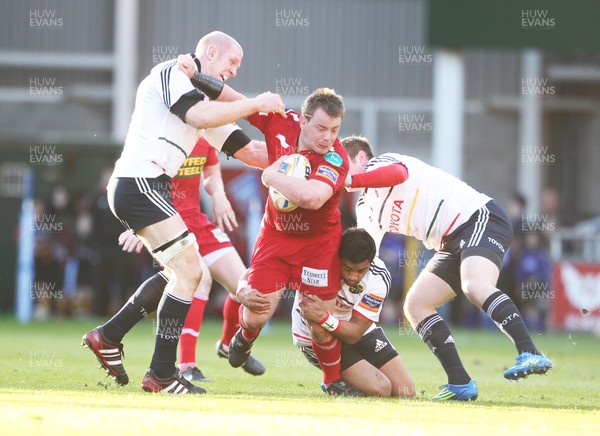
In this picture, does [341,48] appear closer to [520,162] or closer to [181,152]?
[520,162]

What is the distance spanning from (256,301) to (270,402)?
1.14 m

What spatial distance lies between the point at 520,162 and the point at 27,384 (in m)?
17.1

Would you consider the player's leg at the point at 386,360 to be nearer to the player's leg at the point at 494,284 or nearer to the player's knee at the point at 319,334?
the player's knee at the point at 319,334

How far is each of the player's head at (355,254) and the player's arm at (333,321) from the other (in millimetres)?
267

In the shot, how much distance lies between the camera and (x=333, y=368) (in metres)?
7.93

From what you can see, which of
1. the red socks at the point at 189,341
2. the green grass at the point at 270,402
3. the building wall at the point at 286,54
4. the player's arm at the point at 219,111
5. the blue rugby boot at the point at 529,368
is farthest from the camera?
the building wall at the point at 286,54

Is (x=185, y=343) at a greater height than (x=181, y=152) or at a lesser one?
lesser

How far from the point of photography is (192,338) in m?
9.01

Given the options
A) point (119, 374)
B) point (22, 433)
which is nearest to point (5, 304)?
point (119, 374)

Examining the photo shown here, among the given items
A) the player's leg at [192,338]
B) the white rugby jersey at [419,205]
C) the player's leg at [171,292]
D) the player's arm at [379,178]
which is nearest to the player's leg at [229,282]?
the player's leg at [192,338]

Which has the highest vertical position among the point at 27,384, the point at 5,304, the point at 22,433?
the point at 22,433

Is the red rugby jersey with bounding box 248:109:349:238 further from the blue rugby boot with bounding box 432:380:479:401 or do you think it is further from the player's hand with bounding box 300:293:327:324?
the blue rugby boot with bounding box 432:380:479:401

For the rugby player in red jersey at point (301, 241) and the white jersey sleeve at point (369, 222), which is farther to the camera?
the white jersey sleeve at point (369, 222)

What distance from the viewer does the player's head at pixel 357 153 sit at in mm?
8086
